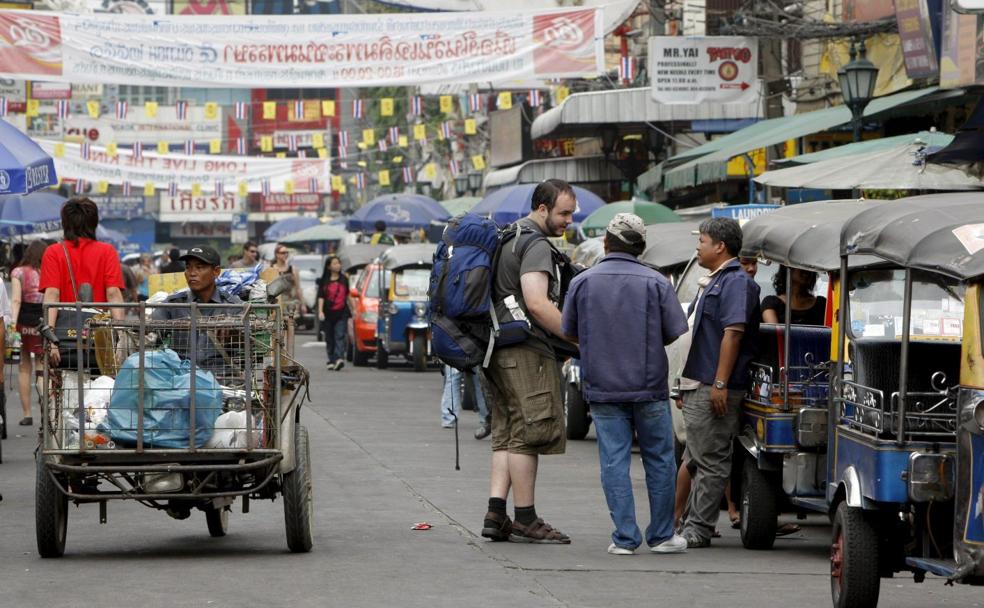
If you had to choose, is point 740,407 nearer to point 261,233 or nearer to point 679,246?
point 679,246

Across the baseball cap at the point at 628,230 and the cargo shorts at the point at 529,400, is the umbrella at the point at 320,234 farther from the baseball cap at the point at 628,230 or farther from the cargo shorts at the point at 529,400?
the baseball cap at the point at 628,230

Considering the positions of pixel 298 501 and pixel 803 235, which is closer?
pixel 298 501

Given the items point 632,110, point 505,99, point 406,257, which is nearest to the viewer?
point 406,257

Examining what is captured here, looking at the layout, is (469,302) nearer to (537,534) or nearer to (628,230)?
(628,230)

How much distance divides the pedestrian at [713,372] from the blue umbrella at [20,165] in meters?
8.44

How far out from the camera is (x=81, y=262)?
1203cm

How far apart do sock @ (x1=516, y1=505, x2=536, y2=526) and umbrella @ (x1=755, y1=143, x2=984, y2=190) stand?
19.8 ft

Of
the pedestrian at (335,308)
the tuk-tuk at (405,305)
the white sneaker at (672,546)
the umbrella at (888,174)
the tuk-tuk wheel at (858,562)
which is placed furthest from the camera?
the pedestrian at (335,308)

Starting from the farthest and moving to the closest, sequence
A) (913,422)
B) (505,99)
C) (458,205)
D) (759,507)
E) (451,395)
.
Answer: (505,99)
(458,205)
(451,395)
(759,507)
(913,422)

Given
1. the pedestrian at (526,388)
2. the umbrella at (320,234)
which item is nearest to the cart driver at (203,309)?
the pedestrian at (526,388)

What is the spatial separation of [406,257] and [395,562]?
2005cm

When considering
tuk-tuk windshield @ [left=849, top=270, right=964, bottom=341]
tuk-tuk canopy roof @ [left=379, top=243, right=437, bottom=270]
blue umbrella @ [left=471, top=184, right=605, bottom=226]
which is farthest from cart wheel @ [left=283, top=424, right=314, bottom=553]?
tuk-tuk canopy roof @ [left=379, top=243, right=437, bottom=270]

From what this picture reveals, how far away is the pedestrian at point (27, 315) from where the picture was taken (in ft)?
58.4

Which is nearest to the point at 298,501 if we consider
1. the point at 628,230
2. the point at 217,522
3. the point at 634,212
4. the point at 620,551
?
the point at 217,522
